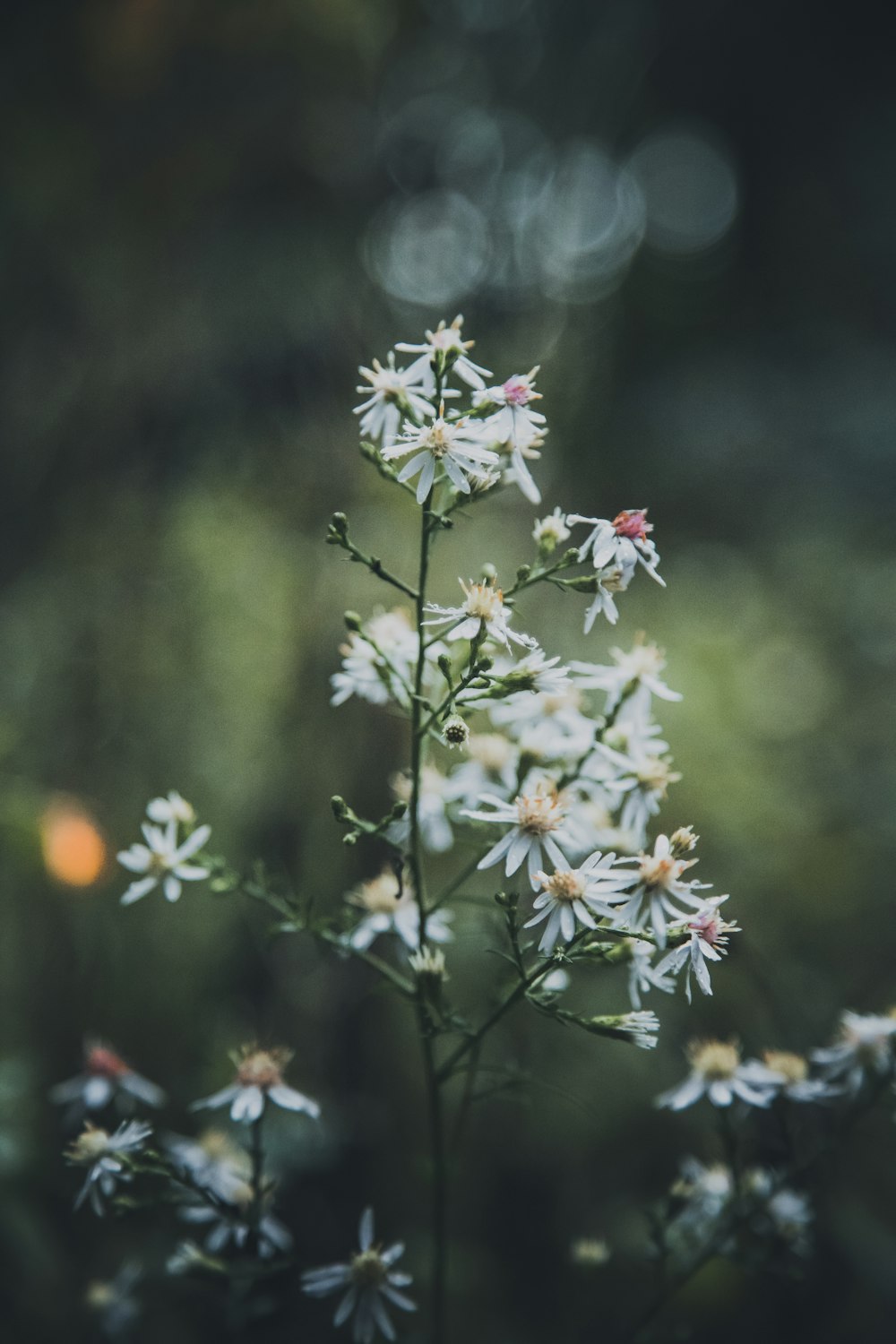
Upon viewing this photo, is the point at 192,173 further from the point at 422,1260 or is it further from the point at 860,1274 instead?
the point at 860,1274

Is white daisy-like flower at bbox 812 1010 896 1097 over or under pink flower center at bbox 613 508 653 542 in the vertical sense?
under

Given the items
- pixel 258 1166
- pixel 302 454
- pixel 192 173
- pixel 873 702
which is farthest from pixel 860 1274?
pixel 192 173

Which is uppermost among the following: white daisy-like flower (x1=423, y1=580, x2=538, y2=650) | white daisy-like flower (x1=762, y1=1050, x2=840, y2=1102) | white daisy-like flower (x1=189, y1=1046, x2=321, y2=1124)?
white daisy-like flower (x1=423, y1=580, x2=538, y2=650)

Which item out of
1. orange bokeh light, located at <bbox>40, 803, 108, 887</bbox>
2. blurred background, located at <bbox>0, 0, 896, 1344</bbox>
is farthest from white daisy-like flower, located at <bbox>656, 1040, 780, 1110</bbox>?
orange bokeh light, located at <bbox>40, 803, 108, 887</bbox>

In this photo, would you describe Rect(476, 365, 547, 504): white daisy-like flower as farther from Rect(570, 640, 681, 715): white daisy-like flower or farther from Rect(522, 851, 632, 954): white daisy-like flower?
Rect(522, 851, 632, 954): white daisy-like flower

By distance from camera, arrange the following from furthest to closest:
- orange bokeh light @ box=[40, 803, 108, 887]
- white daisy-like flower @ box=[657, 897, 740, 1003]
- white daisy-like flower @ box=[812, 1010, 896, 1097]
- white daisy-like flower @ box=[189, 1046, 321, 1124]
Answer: orange bokeh light @ box=[40, 803, 108, 887]
white daisy-like flower @ box=[812, 1010, 896, 1097]
white daisy-like flower @ box=[189, 1046, 321, 1124]
white daisy-like flower @ box=[657, 897, 740, 1003]

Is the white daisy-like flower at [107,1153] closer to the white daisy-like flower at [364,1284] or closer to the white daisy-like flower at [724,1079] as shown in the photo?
the white daisy-like flower at [364,1284]

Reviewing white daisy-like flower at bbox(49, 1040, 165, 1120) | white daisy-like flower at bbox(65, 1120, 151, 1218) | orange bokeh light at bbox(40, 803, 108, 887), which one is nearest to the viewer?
white daisy-like flower at bbox(65, 1120, 151, 1218)
